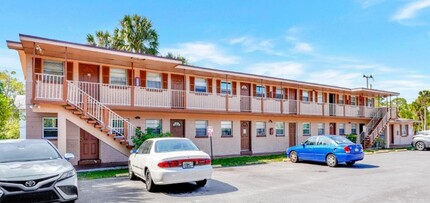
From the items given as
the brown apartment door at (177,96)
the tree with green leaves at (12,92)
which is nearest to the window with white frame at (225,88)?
the brown apartment door at (177,96)

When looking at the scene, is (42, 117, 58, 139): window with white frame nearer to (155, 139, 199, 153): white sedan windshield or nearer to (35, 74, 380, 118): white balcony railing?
(35, 74, 380, 118): white balcony railing

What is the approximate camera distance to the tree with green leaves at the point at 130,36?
25.7 meters

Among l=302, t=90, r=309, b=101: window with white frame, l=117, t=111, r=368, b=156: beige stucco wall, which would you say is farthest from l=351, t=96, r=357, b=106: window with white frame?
l=302, t=90, r=309, b=101: window with white frame

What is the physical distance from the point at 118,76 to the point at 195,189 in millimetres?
10170

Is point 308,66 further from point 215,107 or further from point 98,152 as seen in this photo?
point 98,152

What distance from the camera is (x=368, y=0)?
1220 centimetres

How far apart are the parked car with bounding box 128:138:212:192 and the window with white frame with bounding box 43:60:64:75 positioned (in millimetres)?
8383

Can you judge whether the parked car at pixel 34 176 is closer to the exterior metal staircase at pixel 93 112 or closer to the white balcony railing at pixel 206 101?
the exterior metal staircase at pixel 93 112

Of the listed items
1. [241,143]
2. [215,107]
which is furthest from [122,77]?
[241,143]

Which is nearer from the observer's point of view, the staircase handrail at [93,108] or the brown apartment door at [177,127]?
the staircase handrail at [93,108]

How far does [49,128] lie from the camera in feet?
50.0

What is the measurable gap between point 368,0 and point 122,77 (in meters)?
12.6

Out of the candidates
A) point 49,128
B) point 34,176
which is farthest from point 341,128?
point 34,176

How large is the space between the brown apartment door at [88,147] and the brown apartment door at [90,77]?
87.6 inches
